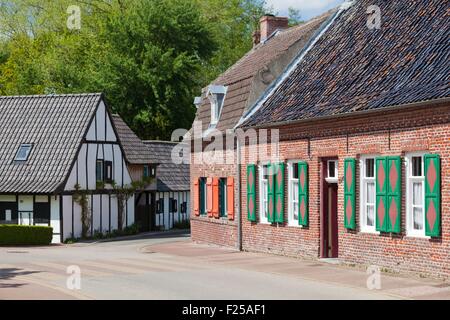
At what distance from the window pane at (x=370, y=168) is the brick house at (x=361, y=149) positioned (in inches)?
2.3

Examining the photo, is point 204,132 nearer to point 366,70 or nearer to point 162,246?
point 162,246

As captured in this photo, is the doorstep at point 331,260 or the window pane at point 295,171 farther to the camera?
the window pane at point 295,171

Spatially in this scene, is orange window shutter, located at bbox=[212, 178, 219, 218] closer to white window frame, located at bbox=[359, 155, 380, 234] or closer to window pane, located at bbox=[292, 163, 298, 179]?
window pane, located at bbox=[292, 163, 298, 179]

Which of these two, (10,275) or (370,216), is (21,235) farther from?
(370,216)

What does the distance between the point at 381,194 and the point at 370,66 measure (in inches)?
157

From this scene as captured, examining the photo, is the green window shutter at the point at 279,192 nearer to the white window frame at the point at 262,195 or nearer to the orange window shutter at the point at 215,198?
the white window frame at the point at 262,195

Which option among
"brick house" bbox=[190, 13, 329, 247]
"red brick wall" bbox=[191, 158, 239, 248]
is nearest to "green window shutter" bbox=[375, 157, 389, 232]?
"brick house" bbox=[190, 13, 329, 247]

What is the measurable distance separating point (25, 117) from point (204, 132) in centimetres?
1311

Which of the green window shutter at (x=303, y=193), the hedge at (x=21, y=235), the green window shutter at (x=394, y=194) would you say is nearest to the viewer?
the green window shutter at (x=394, y=194)

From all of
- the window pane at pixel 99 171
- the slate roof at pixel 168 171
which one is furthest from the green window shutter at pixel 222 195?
the slate roof at pixel 168 171

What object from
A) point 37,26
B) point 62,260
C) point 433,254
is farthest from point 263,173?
point 37,26

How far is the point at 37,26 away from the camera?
64.7m

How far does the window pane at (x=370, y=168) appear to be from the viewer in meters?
22.2

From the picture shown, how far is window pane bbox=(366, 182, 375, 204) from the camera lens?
2214cm
